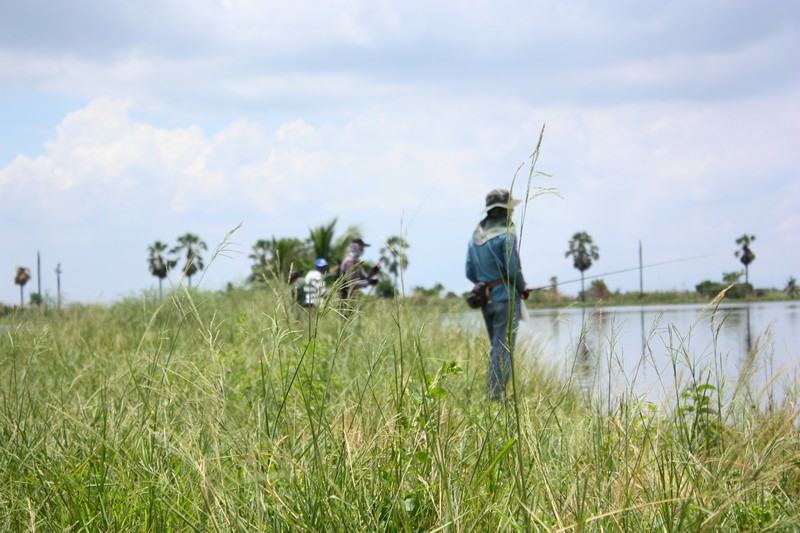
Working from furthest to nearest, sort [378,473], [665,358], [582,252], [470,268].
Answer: [582,252] → [470,268] → [665,358] → [378,473]

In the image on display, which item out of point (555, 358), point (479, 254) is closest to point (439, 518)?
point (479, 254)

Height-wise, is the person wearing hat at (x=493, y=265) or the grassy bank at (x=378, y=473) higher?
the person wearing hat at (x=493, y=265)

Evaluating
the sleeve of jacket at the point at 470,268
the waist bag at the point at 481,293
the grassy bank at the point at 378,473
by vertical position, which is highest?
the sleeve of jacket at the point at 470,268

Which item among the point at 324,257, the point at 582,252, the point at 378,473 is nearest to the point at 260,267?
the point at 378,473

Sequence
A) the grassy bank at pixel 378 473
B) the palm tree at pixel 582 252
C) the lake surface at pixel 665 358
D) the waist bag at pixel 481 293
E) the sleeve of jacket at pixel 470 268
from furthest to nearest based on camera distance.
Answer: the palm tree at pixel 582 252 < the sleeve of jacket at pixel 470 268 < the waist bag at pixel 481 293 < the lake surface at pixel 665 358 < the grassy bank at pixel 378 473

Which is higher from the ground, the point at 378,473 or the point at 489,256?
the point at 489,256

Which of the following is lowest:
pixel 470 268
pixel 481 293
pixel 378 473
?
pixel 378 473

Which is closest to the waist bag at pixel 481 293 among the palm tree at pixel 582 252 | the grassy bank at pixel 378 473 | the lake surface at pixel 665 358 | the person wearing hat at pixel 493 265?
the person wearing hat at pixel 493 265

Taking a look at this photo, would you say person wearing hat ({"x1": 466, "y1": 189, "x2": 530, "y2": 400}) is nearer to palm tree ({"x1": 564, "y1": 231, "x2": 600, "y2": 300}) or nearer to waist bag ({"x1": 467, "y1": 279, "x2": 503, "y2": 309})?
waist bag ({"x1": 467, "y1": 279, "x2": 503, "y2": 309})

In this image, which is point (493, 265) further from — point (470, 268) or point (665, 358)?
point (665, 358)

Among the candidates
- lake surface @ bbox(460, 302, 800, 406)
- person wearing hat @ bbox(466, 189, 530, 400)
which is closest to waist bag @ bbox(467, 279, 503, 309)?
person wearing hat @ bbox(466, 189, 530, 400)

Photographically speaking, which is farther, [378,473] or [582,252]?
[582,252]

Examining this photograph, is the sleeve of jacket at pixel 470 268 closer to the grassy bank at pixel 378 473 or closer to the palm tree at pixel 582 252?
the grassy bank at pixel 378 473

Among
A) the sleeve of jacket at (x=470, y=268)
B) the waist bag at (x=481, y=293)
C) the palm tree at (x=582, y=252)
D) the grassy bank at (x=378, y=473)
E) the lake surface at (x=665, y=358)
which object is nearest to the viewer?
the grassy bank at (x=378, y=473)
